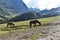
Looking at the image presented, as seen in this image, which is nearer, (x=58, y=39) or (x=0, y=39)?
(x=58, y=39)

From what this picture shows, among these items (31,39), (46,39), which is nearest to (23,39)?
(31,39)

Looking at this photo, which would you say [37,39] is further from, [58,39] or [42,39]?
[58,39]

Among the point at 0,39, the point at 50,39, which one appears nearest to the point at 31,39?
the point at 50,39

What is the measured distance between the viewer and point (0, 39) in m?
26.7

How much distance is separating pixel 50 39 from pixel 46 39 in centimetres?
53

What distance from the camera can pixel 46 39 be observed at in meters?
23.2

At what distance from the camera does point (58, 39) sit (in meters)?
22.8

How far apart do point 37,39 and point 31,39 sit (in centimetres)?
81

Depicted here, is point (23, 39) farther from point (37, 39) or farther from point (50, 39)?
point (50, 39)

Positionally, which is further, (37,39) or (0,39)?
(0,39)

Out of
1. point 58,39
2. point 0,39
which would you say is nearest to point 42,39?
point 58,39

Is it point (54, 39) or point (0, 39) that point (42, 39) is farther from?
point (0, 39)

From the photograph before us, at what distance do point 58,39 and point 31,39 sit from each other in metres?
3.57

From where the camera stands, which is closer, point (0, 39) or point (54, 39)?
point (54, 39)
